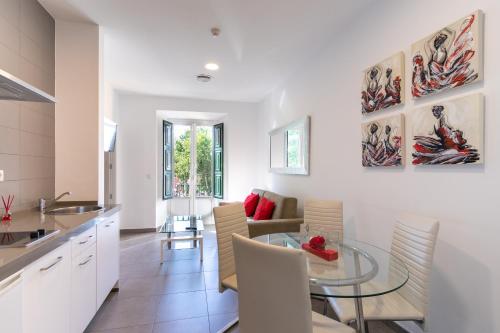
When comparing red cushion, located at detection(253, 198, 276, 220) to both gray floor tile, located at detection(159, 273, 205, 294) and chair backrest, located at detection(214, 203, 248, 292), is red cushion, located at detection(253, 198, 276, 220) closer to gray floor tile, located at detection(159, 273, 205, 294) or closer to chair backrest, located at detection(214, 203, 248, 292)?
gray floor tile, located at detection(159, 273, 205, 294)

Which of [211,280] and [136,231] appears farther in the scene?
[136,231]

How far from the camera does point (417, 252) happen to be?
1580mm

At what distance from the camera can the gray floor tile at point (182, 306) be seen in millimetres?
2324

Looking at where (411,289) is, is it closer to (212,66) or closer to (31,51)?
(212,66)

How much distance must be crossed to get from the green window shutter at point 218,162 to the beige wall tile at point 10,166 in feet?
13.0

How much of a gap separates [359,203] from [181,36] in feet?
8.36

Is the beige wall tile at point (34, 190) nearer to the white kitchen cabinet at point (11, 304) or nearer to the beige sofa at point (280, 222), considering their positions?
the white kitchen cabinet at point (11, 304)

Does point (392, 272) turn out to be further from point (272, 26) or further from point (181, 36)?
point (181, 36)

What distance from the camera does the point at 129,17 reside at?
8.02ft

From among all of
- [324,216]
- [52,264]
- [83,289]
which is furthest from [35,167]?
[324,216]

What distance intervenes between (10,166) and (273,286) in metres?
2.26

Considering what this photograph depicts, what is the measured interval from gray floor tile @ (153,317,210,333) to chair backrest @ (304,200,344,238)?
1.30m

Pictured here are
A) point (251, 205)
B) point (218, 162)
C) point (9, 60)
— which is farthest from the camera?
point (218, 162)

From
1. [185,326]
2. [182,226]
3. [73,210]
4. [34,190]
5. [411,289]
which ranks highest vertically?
[34,190]
